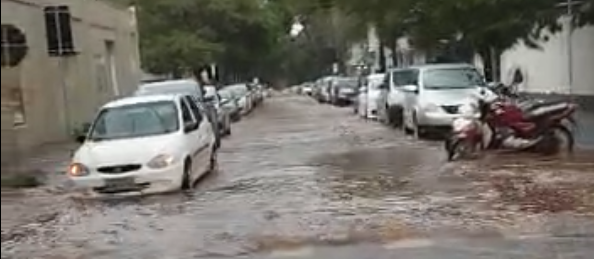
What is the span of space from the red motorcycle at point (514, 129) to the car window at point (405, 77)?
660cm

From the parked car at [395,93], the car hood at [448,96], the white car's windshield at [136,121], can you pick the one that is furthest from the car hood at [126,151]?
the parked car at [395,93]

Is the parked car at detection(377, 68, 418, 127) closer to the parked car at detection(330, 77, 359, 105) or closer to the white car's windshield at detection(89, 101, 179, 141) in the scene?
the white car's windshield at detection(89, 101, 179, 141)

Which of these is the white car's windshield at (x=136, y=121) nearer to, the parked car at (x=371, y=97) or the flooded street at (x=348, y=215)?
the flooded street at (x=348, y=215)

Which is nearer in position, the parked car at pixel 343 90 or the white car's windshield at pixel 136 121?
the white car's windshield at pixel 136 121

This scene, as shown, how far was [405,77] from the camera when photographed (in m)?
28.1

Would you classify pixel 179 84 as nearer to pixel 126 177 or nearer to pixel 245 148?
pixel 245 148

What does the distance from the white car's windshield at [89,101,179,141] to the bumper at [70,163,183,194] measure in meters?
1.04

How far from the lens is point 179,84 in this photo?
87.8ft

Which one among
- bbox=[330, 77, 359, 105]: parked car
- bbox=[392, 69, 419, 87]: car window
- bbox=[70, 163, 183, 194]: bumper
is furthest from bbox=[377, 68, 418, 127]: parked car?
bbox=[330, 77, 359, 105]: parked car

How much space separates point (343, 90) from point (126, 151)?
4088 cm

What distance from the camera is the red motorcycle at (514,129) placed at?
1834 cm

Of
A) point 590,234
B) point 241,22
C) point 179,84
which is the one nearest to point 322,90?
point 241,22

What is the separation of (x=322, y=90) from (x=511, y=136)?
4782 cm

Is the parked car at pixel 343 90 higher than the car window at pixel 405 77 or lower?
lower
